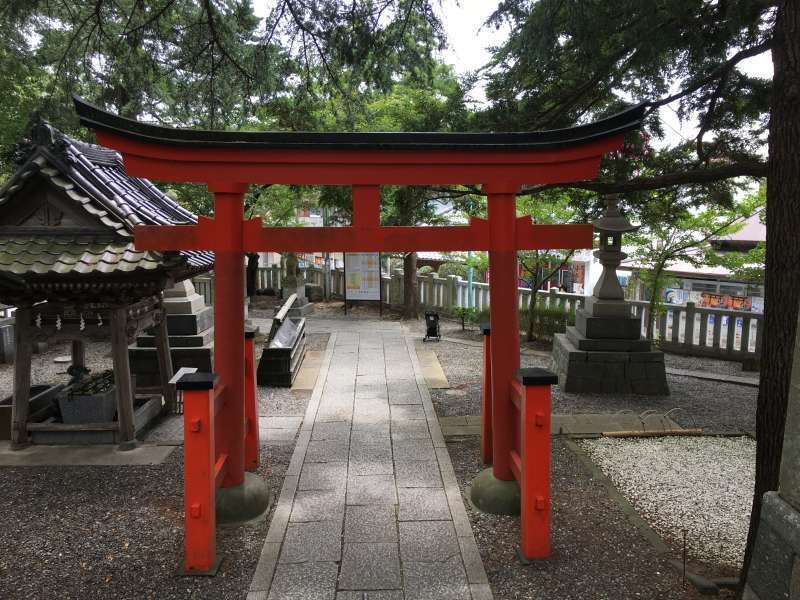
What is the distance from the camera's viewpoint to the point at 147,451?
228 inches

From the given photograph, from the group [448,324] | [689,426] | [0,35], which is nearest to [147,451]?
[689,426]

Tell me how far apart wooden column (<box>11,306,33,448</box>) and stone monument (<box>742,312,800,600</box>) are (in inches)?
254

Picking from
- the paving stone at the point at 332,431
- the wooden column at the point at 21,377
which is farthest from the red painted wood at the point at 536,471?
the wooden column at the point at 21,377

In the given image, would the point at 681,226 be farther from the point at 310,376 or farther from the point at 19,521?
the point at 19,521

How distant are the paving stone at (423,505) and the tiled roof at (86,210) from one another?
313cm

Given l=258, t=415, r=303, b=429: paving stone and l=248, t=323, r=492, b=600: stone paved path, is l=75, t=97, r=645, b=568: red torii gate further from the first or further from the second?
l=258, t=415, r=303, b=429: paving stone

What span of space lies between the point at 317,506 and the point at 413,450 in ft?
5.03

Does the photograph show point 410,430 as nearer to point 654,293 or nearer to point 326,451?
point 326,451

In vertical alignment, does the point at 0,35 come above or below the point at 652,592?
above

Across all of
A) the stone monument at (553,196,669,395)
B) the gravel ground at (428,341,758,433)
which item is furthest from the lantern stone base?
the gravel ground at (428,341,758,433)

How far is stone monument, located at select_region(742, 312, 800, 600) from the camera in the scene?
2.21m

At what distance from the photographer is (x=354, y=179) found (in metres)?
4.09

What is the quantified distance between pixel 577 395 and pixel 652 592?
4891 millimetres

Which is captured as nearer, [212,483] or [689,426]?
[212,483]
